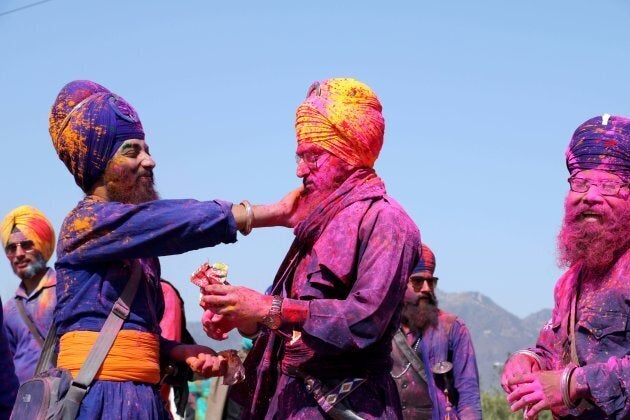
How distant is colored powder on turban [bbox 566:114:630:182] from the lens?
232 inches

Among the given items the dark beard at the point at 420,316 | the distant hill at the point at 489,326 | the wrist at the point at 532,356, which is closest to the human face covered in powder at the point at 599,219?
the wrist at the point at 532,356

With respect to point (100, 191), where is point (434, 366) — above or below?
below

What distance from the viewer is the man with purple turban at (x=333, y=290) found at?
5.17 metres

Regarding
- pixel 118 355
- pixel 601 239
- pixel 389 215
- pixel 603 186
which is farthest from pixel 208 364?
pixel 603 186

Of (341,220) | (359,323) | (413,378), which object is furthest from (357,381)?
(413,378)

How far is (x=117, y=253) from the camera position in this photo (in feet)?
18.1

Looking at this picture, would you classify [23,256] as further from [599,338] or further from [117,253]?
[599,338]

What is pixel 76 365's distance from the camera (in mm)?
5543

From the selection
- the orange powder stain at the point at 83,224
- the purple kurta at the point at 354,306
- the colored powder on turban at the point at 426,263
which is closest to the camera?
the purple kurta at the point at 354,306

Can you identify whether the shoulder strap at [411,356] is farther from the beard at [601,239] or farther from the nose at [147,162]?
the nose at [147,162]

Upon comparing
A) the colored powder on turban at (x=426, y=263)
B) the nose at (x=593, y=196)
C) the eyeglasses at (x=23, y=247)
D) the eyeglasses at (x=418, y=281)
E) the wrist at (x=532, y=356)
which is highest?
the nose at (x=593, y=196)

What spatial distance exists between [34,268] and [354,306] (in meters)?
6.12

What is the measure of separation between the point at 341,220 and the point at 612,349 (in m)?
1.39

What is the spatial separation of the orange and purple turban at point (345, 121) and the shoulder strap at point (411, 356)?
4.10 meters
